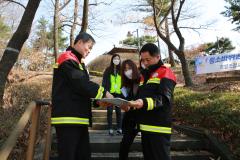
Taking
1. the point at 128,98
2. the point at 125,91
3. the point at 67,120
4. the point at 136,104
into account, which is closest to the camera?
the point at 136,104

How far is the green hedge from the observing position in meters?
5.59

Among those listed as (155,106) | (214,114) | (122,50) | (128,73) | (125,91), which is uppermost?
(122,50)

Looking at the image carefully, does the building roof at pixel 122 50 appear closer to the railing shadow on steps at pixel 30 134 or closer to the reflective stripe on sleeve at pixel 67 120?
the railing shadow on steps at pixel 30 134

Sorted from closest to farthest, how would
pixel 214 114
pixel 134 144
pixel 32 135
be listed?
pixel 32 135
pixel 134 144
pixel 214 114

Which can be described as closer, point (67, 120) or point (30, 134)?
point (67, 120)

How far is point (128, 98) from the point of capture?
5.09 meters

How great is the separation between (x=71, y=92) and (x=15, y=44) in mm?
3760

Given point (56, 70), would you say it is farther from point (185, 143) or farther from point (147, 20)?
point (147, 20)

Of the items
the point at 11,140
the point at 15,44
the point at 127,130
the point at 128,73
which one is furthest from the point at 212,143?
the point at 15,44

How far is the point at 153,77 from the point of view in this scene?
11.9 ft

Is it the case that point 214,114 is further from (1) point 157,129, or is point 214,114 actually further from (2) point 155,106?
(2) point 155,106

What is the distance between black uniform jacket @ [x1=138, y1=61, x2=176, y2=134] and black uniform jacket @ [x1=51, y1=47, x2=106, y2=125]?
50 centimetres

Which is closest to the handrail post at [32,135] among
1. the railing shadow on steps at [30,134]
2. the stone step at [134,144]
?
the railing shadow on steps at [30,134]

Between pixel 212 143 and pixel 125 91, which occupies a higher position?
pixel 125 91
